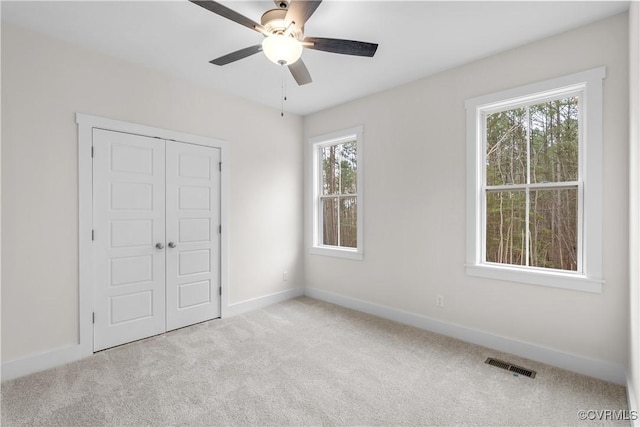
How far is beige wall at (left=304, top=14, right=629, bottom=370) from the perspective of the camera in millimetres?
2338

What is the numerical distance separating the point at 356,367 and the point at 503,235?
6.03 ft

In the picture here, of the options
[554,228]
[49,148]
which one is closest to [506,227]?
[554,228]

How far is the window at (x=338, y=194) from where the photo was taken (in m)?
4.11

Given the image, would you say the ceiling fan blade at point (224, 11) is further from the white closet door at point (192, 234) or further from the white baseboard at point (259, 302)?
the white baseboard at point (259, 302)

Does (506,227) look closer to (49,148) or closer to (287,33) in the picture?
(287,33)

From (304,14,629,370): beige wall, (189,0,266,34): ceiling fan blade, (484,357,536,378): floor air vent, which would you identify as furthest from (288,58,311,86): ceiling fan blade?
(484,357,536,378): floor air vent

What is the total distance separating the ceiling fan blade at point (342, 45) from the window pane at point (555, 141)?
5.71ft

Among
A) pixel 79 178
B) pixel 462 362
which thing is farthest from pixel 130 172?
pixel 462 362

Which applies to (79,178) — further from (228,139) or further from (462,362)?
(462,362)

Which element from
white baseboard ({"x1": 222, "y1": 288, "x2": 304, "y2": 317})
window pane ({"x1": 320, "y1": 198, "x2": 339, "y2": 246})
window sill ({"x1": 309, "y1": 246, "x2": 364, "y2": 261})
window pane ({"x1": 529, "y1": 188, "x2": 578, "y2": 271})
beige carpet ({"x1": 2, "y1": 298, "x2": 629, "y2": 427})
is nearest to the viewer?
beige carpet ({"x1": 2, "y1": 298, "x2": 629, "y2": 427})

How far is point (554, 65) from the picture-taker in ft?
8.52

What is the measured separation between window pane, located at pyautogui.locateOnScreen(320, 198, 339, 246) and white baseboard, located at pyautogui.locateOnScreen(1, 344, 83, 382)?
3.00 meters

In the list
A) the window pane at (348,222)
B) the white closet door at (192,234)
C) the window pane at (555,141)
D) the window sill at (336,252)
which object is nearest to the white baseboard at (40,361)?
the white closet door at (192,234)

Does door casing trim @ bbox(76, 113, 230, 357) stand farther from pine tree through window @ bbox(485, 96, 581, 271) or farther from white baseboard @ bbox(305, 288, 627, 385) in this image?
pine tree through window @ bbox(485, 96, 581, 271)
